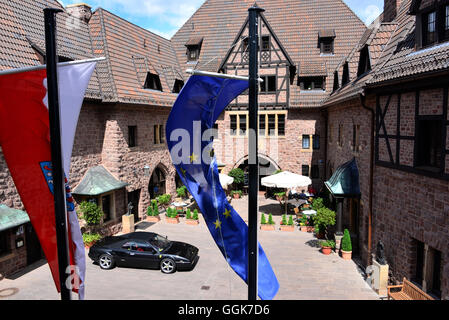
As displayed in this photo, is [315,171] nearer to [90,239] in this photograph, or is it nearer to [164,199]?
[164,199]

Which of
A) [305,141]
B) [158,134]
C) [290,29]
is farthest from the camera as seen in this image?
[290,29]

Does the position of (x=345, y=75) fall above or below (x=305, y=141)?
above

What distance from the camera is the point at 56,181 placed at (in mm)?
4730

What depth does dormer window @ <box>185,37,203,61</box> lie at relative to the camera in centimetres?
2698

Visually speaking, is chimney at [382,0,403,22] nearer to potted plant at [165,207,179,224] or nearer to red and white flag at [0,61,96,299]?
potted plant at [165,207,179,224]

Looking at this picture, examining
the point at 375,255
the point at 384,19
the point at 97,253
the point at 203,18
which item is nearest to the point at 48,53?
the point at 97,253

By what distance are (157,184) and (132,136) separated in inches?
165

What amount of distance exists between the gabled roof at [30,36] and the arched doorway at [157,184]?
6.73 metres

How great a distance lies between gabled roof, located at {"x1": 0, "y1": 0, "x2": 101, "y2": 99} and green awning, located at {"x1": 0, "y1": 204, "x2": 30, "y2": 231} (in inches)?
197

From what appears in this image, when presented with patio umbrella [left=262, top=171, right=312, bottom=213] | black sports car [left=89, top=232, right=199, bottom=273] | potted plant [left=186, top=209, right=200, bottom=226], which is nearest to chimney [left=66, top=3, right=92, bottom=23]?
potted plant [left=186, top=209, right=200, bottom=226]

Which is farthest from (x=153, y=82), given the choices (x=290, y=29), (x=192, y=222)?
(x=290, y=29)

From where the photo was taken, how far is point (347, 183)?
46.3ft

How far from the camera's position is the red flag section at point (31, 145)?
5168mm

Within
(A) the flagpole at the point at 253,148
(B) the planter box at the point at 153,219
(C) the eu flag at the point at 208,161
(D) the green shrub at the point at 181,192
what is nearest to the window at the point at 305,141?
(D) the green shrub at the point at 181,192
